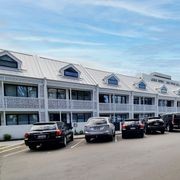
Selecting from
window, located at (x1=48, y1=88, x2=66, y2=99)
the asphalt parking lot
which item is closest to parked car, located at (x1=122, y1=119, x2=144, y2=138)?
the asphalt parking lot

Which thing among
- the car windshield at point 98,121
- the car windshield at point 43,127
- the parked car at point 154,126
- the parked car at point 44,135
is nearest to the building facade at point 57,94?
the parked car at point 154,126

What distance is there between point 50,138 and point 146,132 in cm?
1370

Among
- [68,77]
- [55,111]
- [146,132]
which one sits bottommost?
[146,132]

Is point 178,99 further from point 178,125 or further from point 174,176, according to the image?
point 174,176

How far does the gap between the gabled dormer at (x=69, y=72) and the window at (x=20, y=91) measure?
421 cm

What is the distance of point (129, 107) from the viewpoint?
42.6 metres

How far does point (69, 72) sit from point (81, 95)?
410cm

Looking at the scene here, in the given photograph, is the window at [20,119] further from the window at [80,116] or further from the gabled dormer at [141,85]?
the gabled dormer at [141,85]

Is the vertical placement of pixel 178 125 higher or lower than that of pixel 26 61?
lower

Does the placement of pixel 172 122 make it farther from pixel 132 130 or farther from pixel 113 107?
pixel 113 107

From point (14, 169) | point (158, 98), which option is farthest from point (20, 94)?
point (158, 98)

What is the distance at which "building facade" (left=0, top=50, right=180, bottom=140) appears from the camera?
1058 inches

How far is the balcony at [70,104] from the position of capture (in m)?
30.4

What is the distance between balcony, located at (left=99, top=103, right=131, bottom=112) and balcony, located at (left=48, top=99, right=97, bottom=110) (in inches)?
79.2
